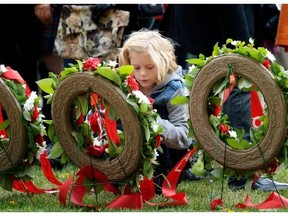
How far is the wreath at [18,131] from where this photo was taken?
497 centimetres

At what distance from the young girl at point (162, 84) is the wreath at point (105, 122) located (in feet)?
1.46

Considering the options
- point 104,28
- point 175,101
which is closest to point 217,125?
point 175,101

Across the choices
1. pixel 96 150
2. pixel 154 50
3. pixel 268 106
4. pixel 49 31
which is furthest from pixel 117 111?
pixel 49 31

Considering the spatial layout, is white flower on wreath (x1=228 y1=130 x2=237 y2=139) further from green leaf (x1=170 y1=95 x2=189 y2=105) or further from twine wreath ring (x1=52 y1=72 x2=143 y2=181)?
twine wreath ring (x1=52 y1=72 x2=143 y2=181)

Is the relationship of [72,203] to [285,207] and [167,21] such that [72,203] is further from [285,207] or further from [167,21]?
[167,21]

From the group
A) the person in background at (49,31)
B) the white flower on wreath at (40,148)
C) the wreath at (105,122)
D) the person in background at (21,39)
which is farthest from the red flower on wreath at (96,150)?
the person in background at (21,39)

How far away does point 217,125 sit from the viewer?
16.0 feet

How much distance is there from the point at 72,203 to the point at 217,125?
817 millimetres

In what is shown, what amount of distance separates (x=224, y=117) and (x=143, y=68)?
0.70 metres

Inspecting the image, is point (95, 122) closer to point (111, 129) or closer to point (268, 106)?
point (111, 129)

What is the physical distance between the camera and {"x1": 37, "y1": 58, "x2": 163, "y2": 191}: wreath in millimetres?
4734

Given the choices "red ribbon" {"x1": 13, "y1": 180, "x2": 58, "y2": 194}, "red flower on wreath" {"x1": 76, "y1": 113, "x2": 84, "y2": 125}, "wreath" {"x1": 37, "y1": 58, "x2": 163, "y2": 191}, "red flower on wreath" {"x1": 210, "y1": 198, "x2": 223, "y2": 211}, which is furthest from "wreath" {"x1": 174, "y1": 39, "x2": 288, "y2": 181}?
"red ribbon" {"x1": 13, "y1": 180, "x2": 58, "y2": 194}

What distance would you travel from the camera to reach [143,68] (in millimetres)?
5480

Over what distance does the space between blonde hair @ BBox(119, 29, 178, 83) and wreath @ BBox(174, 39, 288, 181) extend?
23.0 inches
